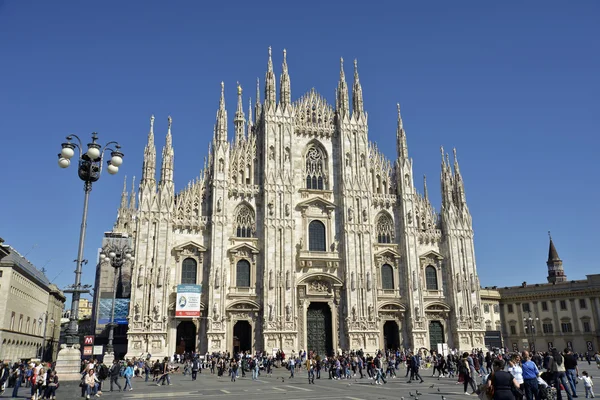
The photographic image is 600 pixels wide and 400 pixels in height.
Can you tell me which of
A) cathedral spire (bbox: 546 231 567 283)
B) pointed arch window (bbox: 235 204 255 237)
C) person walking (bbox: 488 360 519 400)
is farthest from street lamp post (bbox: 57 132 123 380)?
cathedral spire (bbox: 546 231 567 283)

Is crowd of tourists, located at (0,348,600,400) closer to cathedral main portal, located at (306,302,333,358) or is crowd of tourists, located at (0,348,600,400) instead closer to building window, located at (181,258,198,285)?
cathedral main portal, located at (306,302,333,358)

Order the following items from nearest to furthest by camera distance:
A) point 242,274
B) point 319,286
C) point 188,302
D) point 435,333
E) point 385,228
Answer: point 188,302 → point 242,274 → point 319,286 → point 435,333 → point 385,228

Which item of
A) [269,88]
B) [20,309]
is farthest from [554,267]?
[20,309]

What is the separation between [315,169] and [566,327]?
42927 mm

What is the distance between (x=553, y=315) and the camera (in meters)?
66.5

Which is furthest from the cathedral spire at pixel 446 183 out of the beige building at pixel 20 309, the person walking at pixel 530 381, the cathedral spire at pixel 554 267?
the cathedral spire at pixel 554 267

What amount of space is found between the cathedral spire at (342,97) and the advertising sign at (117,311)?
86.9 ft

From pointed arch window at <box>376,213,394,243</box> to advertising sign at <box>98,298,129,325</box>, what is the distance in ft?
77.3

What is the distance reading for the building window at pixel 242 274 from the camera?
41.1 metres

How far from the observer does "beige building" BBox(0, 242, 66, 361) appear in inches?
1880

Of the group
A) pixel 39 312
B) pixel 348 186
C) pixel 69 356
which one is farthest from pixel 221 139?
pixel 39 312

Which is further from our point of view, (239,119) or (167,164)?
(239,119)

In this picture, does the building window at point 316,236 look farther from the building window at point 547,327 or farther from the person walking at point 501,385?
the building window at point 547,327

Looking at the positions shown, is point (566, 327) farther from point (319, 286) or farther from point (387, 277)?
point (319, 286)
